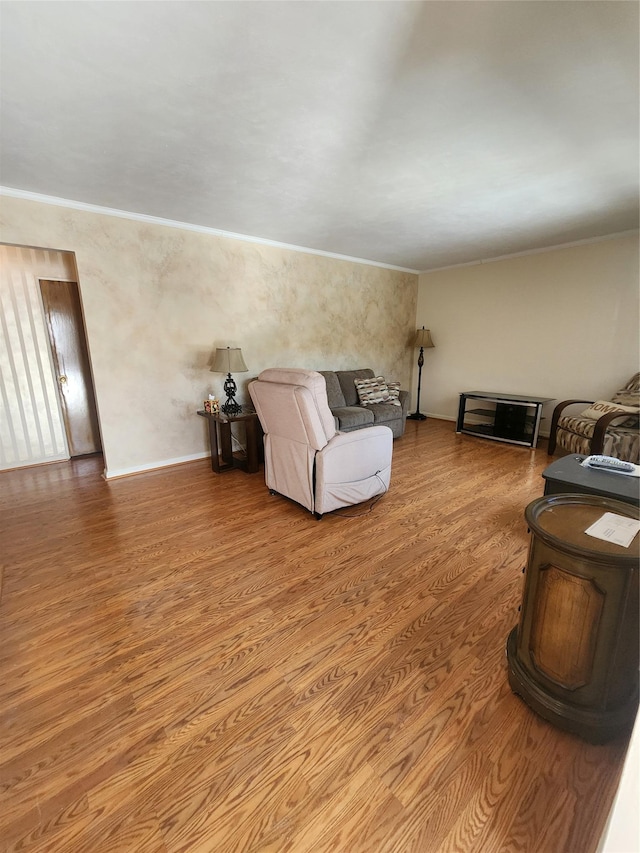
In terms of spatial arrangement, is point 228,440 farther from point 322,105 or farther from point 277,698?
point 322,105

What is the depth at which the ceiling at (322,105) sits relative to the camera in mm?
1379

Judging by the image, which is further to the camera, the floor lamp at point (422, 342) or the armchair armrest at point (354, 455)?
the floor lamp at point (422, 342)

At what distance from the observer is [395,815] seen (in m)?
1.02

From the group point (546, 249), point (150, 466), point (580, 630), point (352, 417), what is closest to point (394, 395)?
point (352, 417)

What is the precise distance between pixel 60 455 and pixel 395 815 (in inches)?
184

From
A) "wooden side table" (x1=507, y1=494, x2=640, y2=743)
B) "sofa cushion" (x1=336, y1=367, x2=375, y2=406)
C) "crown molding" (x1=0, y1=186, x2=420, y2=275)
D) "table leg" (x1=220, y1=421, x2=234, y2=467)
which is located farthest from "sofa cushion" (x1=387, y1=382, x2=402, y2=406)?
"wooden side table" (x1=507, y1=494, x2=640, y2=743)

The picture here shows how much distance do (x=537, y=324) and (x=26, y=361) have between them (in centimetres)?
639

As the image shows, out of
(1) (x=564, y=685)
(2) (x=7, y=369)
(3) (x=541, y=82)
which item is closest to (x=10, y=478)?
(2) (x=7, y=369)

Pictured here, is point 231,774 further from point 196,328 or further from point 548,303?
point 548,303

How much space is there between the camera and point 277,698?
1.37 m

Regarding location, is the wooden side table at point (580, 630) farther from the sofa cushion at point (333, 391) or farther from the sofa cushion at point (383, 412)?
the sofa cushion at point (333, 391)

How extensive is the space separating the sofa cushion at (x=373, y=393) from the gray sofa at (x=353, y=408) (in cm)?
7

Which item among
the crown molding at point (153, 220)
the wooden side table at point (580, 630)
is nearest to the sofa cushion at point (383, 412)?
the crown molding at point (153, 220)

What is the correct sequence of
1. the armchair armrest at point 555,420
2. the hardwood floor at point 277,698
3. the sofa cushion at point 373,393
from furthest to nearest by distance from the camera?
1. the sofa cushion at point 373,393
2. the armchair armrest at point 555,420
3. the hardwood floor at point 277,698
